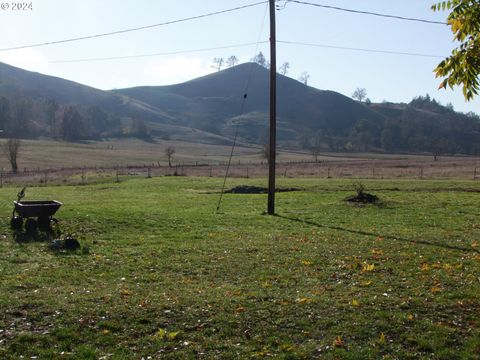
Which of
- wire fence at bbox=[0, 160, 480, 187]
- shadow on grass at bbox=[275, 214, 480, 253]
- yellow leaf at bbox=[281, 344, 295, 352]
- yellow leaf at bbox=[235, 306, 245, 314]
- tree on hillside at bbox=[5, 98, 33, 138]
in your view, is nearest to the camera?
yellow leaf at bbox=[281, 344, 295, 352]

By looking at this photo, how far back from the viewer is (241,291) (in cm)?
941

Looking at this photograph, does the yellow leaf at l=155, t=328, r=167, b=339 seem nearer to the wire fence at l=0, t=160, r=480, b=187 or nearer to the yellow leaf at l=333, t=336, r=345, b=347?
the yellow leaf at l=333, t=336, r=345, b=347

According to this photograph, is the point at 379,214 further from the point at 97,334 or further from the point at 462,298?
the point at 97,334

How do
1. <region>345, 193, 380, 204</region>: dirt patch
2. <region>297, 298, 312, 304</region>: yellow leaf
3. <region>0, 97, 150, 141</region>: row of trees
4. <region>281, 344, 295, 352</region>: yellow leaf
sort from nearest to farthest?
<region>281, 344, 295, 352</region>: yellow leaf
<region>297, 298, 312, 304</region>: yellow leaf
<region>345, 193, 380, 204</region>: dirt patch
<region>0, 97, 150, 141</region>: row of trees

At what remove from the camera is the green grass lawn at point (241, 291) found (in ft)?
22.6

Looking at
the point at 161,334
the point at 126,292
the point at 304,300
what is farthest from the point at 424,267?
the point at 161,334

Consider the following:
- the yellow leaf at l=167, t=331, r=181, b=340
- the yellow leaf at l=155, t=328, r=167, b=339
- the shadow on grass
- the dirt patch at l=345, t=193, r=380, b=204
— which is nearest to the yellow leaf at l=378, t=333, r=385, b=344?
the yellow leaf at l=167, t=331, r=181, b=340

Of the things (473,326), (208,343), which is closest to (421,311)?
(473,326)

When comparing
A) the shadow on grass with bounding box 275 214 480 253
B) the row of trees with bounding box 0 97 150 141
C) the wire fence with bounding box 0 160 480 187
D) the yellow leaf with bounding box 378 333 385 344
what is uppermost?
the row of trees with bounding box 0 97 150 141

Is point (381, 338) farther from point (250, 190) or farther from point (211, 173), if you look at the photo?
point (211, 173)

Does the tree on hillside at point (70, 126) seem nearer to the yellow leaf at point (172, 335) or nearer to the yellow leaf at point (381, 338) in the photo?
the yellow leaf at point (172, 335)

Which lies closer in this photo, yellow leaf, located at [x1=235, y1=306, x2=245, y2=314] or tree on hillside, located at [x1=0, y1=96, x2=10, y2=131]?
yellow leaf, located at [x1=235, y1=306, x2=245, y2=314]

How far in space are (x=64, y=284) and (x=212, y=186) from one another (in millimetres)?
28289

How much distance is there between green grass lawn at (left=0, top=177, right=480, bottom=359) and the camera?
688cm
